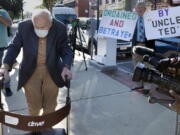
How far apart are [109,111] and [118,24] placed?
231 cm

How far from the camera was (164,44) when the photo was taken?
20.3ft

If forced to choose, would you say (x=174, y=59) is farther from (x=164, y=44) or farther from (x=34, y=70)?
(x=164, y=44)

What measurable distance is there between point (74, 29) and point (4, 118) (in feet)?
16.9

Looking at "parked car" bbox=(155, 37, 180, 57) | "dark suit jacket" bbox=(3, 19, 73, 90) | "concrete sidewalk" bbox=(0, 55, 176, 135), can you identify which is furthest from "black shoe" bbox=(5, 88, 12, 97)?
"parked car" bbox=(155, 37, 180, 57)

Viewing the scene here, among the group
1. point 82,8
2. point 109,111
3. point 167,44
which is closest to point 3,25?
→ point 109,111

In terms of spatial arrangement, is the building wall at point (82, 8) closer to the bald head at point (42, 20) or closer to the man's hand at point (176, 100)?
the bald head at point (42, 20)

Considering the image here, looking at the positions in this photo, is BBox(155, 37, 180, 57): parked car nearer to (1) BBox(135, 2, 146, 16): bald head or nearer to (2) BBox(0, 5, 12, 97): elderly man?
(1) BBox(135, 2, 146, 16): bald head

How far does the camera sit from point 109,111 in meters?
4.74

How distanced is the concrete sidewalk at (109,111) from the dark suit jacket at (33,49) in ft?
3.96

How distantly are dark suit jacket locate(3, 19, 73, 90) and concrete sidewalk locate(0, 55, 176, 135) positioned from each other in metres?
1.21

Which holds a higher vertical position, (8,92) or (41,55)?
(41,55)

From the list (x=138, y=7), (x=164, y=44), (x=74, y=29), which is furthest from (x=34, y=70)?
(x=74, y=29)

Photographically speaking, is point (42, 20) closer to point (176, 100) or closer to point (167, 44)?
point (176, 100)

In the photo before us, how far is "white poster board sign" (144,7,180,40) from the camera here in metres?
5.18
